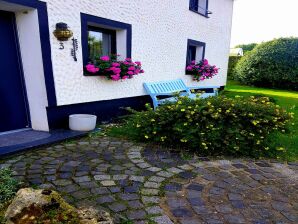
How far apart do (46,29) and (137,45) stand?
2.50 meters

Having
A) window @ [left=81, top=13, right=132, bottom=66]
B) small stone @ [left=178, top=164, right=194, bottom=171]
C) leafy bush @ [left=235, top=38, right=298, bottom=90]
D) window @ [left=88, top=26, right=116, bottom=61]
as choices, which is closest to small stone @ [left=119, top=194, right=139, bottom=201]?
small stone @ [left=178, top=164, right=194, bottom=171]

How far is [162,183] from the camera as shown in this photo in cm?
275

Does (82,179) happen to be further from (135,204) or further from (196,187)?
(196,187)

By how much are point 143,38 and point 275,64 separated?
12235mm

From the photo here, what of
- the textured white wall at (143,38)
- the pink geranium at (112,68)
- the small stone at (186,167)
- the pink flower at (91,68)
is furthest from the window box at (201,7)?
the small stone at (186,167)

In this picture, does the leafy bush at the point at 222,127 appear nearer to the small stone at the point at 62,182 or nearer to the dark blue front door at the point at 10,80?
the small stone at the point at 62,182

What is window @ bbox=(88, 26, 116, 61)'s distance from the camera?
524 centimetres

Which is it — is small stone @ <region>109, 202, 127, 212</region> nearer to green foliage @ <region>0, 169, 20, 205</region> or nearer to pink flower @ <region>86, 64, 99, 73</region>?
green foliage @ <region>0, 169, 20, 205</region>

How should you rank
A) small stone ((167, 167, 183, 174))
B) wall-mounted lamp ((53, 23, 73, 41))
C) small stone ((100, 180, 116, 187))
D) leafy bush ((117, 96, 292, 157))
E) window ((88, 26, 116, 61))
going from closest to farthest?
small stone ((100, 180, 116, 187)), small stone ((167, 167, 183, 174)), leafy bush ((117, 96, 292, 157)), wall-mounted lamp ((53, 23, 73, 41)), window ((88, 26, 116, 61))

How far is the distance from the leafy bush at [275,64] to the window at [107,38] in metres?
12.8

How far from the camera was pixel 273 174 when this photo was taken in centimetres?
314

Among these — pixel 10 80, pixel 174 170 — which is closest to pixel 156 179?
pixel 174 170

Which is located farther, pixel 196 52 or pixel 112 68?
pixel 196 52

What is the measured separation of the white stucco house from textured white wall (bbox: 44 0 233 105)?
18 millimetres
